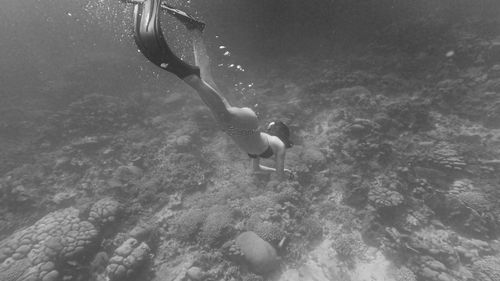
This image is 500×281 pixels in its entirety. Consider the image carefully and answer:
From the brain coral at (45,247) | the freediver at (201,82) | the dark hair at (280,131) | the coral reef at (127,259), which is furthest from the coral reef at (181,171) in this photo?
the dark hair at (280,131)

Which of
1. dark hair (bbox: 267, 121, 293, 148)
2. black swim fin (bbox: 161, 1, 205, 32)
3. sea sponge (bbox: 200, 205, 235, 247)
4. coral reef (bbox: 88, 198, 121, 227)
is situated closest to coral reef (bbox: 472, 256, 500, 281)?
dark hair (bbox: 267, 121, 293, 148)

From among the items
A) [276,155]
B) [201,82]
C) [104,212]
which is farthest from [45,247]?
[201,82]

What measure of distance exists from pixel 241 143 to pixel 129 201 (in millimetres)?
5318

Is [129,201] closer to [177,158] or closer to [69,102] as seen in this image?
[177,158]

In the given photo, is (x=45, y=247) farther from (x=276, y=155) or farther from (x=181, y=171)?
(x=276, y=155)

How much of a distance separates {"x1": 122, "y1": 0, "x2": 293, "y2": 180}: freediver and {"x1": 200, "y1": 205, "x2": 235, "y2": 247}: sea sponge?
1.97 meters

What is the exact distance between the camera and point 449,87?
358 inches

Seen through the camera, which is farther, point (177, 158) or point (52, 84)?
point (52, 84)

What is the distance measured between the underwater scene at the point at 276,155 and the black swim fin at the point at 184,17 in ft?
0.11

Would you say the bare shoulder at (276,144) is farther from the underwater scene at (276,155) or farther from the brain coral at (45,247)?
the brain coral at (45,247)

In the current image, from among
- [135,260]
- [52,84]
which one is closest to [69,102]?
[52,84]

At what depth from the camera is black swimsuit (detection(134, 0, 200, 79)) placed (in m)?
2.61

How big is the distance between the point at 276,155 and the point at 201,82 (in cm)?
190

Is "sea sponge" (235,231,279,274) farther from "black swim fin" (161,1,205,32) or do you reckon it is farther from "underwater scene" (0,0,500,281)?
"black swim fin" (161,1,205,32)
